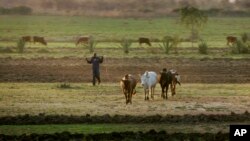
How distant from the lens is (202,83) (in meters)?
33.3

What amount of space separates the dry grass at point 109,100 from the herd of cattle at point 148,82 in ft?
1.17

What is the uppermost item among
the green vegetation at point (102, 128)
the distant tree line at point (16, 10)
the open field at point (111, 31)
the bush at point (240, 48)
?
the distant tree line at point (16, 10)

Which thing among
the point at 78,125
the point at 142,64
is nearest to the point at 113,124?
the point at 78,125

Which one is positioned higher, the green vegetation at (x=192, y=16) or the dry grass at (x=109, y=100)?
the green vegetation at (x=192, y=16)

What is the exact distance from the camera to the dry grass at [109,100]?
76.8ft

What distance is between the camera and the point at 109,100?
2594 cm

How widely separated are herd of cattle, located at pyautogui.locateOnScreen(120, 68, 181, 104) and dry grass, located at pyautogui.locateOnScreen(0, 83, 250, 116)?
0.36 m

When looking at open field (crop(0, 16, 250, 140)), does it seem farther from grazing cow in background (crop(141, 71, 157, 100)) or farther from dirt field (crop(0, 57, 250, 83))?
grazing cow in background (crop(141, 71, 157, 100))

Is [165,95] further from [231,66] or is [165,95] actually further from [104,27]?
[104,27]

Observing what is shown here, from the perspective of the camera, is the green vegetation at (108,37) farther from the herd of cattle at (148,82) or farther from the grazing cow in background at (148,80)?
the grazing cow in background at (148,80)

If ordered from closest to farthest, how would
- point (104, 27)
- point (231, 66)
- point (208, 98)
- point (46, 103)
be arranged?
point (46, 103), point (208, 98), point (231, 66), point (104, 27)

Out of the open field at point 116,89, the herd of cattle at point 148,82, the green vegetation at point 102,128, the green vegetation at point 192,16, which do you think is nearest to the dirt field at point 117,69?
the open field at point 116,89

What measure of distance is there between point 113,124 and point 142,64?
20405 millimetres

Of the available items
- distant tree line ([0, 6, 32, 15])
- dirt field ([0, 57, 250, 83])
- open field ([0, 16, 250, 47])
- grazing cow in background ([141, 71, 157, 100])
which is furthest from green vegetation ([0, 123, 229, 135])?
distant tree line ([0, 6, 32, 15])
